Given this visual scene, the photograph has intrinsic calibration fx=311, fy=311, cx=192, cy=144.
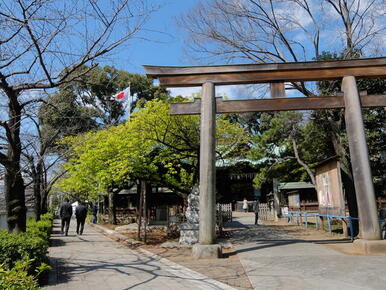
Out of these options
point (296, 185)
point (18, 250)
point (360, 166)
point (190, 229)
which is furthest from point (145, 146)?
point (296, 185)

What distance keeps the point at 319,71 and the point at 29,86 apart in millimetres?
7787

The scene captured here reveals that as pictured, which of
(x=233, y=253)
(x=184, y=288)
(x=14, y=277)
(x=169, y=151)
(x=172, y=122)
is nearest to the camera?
(x=14, y=277)

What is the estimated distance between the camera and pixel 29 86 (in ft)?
22.1

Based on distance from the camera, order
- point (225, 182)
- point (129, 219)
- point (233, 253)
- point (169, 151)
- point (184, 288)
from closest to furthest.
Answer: point (184, 288) → point (233, 253) → point (169, 151) → point (129, 219) → point (225, 182)

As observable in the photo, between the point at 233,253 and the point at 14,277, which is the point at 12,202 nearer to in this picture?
the point at 14,277

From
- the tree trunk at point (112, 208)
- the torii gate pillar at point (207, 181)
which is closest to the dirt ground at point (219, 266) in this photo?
the torii gate pillar at point (207, 181)

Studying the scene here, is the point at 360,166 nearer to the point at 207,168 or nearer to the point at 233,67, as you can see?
the point at 207,168

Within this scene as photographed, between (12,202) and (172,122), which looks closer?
(12,202)

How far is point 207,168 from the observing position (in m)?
→ 8.42

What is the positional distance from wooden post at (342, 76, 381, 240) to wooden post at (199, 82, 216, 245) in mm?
3869

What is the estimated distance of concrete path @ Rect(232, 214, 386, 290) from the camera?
534cm

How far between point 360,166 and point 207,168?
4.16 meters

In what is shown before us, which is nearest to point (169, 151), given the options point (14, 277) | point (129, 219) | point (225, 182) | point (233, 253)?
point (233, 253)

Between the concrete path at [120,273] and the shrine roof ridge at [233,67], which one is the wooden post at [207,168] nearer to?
the shrine roof ridge at [233,67]
